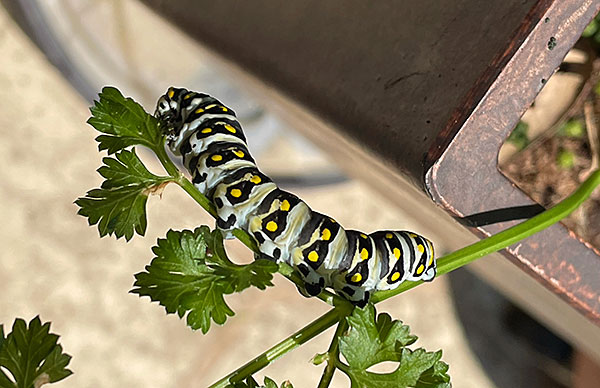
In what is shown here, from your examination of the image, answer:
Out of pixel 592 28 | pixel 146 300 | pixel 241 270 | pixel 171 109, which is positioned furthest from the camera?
pixel 146 300

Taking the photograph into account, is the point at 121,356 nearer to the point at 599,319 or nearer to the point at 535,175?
the point at 535,175

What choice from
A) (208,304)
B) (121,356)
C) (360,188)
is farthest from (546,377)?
(208,304)

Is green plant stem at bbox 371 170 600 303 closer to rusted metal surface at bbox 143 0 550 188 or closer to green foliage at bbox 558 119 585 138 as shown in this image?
rusted metal surface at bbox 143 0 550 188

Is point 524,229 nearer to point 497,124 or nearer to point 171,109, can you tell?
point 497,124

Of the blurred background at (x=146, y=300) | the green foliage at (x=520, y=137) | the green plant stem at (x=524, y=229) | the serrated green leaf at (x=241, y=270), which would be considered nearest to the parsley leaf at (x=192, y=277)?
the serrated green leaf at (x=241, y=270)

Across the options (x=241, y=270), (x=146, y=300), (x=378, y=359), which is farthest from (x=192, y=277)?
(x=146, y=300)

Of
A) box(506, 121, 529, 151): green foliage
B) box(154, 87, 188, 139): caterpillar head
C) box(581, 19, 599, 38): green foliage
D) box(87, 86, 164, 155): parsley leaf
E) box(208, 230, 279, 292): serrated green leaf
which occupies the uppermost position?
box(581, 19, 599, 38): green foliage

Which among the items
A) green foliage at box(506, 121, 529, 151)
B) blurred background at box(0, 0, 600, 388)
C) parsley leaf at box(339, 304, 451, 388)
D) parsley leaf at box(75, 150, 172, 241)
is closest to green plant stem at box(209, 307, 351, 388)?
parsley leaf at box(339, 304, 451, 388)
